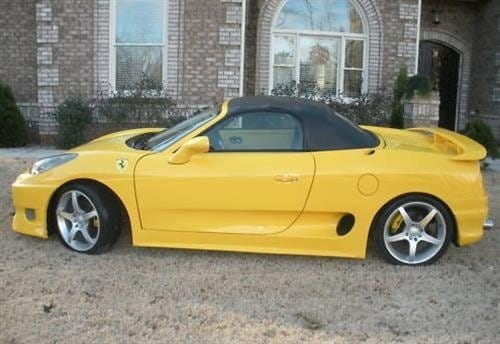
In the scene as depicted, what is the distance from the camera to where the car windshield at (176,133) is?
17.4 ft

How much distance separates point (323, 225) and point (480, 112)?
1108 cm

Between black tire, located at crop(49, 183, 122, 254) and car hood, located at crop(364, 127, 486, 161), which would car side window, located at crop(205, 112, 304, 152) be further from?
black tire, located at crop(49, 183, 122, 254)

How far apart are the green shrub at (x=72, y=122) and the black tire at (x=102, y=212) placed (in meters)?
6.30

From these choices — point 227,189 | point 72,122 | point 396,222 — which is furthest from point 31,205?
point 72,122

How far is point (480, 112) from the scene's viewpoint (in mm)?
14914

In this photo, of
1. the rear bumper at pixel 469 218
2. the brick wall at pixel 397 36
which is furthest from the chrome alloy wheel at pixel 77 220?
the brick wall at pixel 397 36

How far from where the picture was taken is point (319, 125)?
5.24 meters

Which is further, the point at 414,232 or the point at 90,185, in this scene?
the point at 90,185

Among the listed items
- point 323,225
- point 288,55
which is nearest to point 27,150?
point 288,55

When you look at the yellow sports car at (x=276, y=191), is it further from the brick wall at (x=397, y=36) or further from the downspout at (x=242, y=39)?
the brick wall at (x=397, y=36)

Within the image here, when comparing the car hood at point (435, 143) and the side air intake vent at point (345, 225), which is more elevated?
the car hood at point (435, 143)

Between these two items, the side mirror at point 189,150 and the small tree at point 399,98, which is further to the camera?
the small tree at point 399,98

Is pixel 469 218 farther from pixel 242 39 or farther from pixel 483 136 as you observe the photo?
pixel 242 39

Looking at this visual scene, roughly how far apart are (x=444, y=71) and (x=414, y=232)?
12.1 meters
